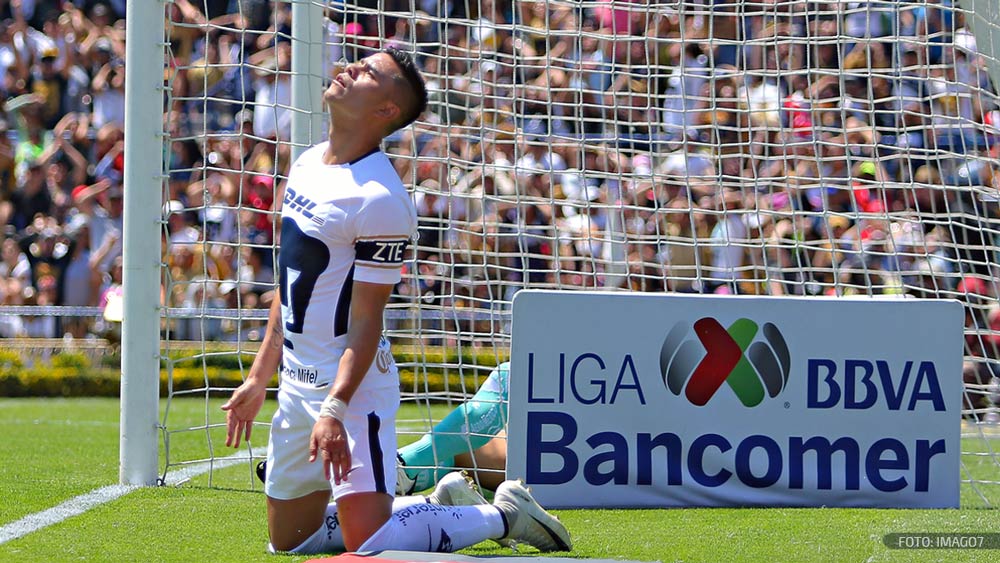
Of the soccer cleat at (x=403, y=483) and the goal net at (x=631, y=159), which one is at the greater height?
the goal net at (x=631, y=159)

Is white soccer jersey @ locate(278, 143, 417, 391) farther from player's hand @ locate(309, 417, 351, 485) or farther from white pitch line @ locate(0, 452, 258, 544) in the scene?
white pitch line @ locate(0, 452, 258, 544)

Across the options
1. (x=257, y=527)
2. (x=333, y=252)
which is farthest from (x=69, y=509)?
(x=333, y=252)

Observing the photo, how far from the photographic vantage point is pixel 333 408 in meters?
3.86

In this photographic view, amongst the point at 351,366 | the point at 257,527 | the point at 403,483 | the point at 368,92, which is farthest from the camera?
the point at 403,483

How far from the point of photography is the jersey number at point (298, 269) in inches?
163

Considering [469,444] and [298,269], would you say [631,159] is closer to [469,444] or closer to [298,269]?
[469,444]

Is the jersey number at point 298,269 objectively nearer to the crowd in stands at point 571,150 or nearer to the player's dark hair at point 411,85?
the player's dark hair at point 411,85

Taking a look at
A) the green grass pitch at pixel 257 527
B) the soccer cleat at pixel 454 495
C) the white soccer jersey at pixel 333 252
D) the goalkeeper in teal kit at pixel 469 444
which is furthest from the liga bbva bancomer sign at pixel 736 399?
the white soccer jersey at pixel 333 252

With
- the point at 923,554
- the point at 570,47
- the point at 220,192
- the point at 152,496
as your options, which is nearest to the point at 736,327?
the point at 923,554

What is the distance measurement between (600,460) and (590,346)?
509 mm

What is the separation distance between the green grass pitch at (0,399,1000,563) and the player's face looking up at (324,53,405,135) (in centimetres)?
146

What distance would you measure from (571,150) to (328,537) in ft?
15.5

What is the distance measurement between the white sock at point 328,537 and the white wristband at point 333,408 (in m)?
0.64

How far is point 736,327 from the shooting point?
19.7ft
